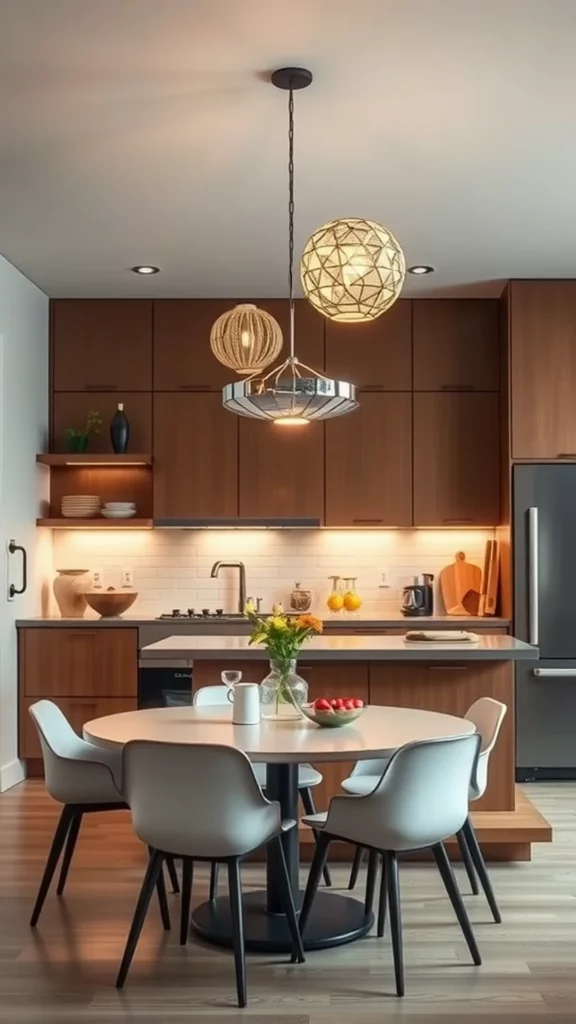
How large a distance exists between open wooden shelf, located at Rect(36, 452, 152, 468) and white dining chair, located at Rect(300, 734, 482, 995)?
12.3ft

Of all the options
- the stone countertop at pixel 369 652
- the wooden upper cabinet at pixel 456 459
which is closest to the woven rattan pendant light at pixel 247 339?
the stone countertop at pixel 369 652

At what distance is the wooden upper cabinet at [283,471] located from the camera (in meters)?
6.81

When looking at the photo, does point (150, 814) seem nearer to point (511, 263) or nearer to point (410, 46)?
point (410, 46)

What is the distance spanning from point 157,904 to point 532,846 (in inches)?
67.0

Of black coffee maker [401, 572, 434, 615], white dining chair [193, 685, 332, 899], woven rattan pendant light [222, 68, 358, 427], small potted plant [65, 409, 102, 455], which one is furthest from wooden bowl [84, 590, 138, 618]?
woven rattan pendant light [222, 68, 358, 427]

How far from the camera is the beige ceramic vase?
6.62 m

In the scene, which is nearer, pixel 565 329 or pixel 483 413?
pixel 565 329

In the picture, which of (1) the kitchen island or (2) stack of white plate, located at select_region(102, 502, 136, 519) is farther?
(2) stack of white plate, located at select_region(102, 502, 136, 519)

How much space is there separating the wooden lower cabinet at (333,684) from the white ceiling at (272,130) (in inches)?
81.6

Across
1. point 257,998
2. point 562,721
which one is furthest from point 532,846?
point 257,998

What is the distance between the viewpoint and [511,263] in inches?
241

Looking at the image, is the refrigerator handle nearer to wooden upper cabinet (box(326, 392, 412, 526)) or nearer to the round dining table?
wooden upper cabinet (box(326, 392, 412, 526))

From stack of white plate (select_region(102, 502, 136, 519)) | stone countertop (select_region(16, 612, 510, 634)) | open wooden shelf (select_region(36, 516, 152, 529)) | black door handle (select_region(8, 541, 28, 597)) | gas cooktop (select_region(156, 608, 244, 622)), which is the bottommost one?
stone countertop (select_region(16, 612, 510, 634))

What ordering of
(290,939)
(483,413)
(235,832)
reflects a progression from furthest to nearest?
(483,413)
(290,939)
(235,832)
